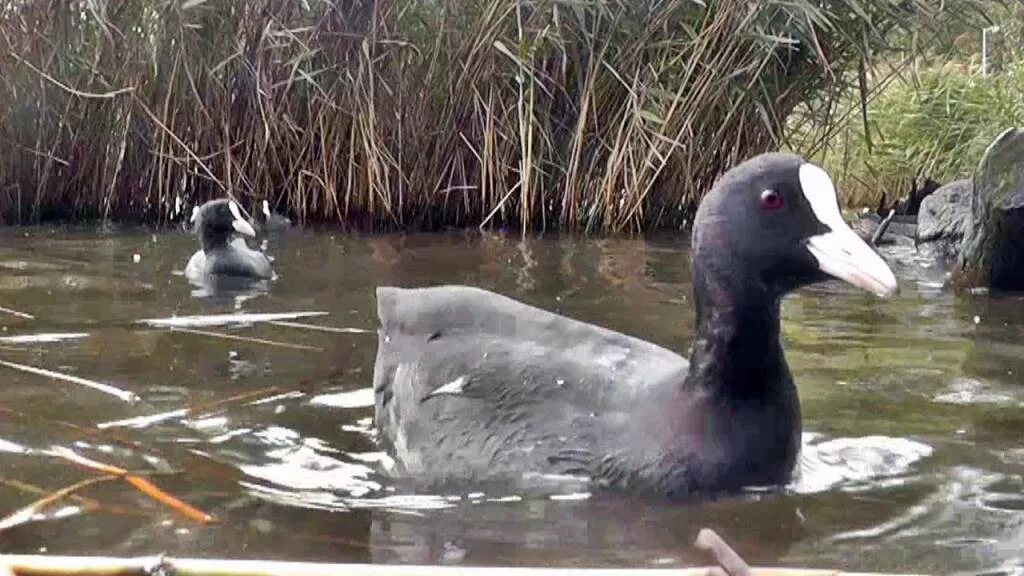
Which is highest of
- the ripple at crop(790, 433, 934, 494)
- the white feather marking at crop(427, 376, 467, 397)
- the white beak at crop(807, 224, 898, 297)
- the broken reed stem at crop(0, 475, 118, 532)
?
the white beak at crop(807, 224, 898, 297)

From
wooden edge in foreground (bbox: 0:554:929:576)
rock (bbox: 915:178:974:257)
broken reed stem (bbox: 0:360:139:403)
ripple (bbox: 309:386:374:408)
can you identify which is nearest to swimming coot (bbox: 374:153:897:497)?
ripple (bbox: 309:386:374:408)

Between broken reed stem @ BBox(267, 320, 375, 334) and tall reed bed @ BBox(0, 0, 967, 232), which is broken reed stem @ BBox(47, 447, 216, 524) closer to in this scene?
broken reed stem @ BBox(267, 320, 375, 334)

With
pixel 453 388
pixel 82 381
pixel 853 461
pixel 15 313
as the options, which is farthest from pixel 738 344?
pixel 15 313

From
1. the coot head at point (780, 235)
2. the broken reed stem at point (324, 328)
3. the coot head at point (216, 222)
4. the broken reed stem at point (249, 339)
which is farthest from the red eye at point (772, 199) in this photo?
the coot head at point (216, 222)

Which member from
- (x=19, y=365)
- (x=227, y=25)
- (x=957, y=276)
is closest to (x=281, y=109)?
(x=227, y=25)

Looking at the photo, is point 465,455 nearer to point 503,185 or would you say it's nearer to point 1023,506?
point 1023,506

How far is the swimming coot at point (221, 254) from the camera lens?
311 inches

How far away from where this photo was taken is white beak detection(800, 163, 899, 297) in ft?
12.4

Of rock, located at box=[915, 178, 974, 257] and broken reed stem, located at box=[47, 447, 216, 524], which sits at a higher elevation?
rock, located at box=[915, 178, 974, 257]

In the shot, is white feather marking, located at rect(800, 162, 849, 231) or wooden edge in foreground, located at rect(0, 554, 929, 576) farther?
white feather marking, located at rect(800, 162, 849, 231)

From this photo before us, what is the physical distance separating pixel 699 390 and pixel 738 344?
0.14m

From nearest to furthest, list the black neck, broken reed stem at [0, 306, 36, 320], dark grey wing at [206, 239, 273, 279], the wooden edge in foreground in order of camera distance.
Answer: the wooden edge in foreground < the black neck < broken reed stem at [0, 306, 36, 320] < dark grey wing at [206, 239, 273, 279]

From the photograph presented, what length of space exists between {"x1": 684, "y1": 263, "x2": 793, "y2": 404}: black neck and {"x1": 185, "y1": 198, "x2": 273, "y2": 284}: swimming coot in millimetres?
4280

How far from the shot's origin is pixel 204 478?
395cm
